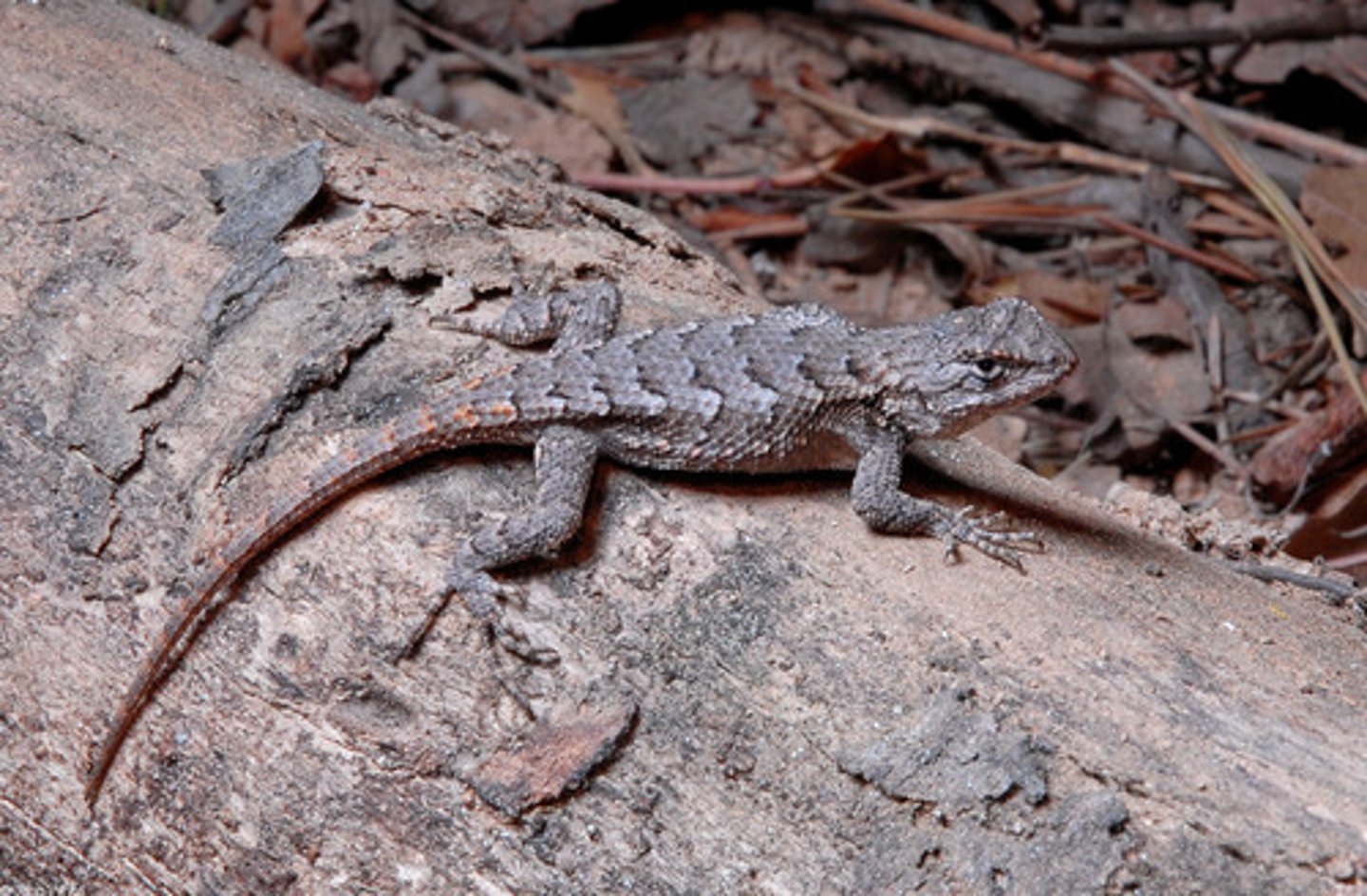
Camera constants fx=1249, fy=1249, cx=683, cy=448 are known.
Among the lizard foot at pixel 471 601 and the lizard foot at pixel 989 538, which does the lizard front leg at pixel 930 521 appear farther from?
the lizard foot at pixel 471 601

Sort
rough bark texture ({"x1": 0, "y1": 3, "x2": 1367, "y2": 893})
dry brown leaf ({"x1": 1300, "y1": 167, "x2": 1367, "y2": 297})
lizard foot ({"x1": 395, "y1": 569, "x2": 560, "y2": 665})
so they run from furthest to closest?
dry brown leaf ({"x1": 1300, "y1": 167, "x2": 1367, "y2": 297}) → lizard foot ({"x1": 395, "y1": 569, "x2": 560, "y2": 665}) → rough bark texture ({"x1": 0, "y1": 3, "x2": 1367, "y2": 893})

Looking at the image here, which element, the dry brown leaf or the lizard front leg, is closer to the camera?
the lizard front leg

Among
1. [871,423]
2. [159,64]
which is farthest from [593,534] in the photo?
[159,64]

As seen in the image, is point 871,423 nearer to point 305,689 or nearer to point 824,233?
point 305,689

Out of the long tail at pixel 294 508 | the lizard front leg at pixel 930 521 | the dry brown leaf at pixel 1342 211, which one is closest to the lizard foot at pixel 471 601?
the long tail at pixel 294 508

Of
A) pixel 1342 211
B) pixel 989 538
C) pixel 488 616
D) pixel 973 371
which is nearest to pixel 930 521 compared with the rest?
pixel 989 538

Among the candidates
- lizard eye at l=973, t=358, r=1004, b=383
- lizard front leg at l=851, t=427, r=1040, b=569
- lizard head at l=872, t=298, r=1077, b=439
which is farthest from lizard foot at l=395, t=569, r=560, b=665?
lizard eye at l=973, t=358, r=1004, b=383

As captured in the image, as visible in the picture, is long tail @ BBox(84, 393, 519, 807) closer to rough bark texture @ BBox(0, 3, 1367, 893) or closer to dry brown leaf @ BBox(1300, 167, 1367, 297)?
rough bark texture @ BBox(0, 3, 1367, 893)

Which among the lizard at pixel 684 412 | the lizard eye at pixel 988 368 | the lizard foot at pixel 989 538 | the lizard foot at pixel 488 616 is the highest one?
the lizard eye at pixel 988 368
